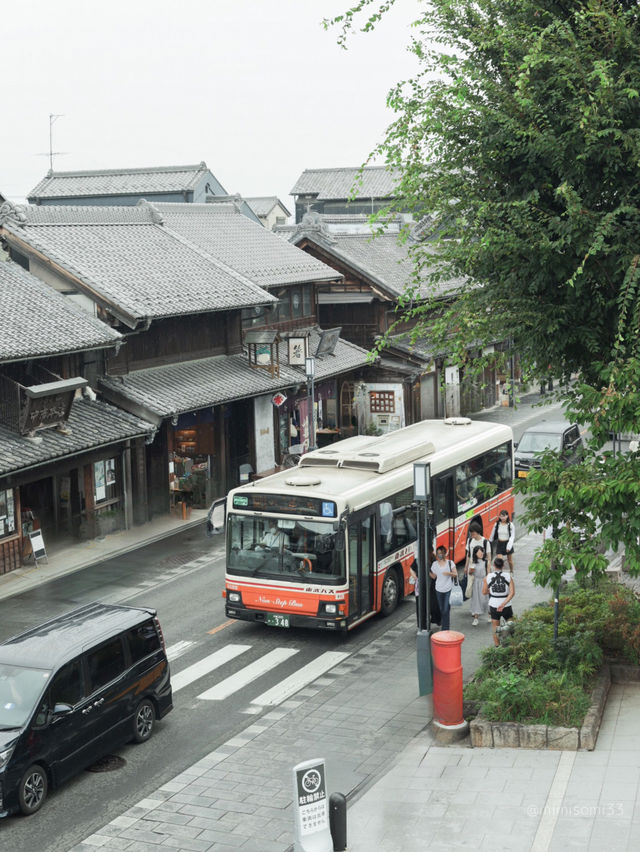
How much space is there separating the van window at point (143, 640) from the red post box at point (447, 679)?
4074 millimetres

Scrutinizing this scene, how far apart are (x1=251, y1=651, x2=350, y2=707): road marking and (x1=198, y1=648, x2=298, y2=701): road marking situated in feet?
1.82

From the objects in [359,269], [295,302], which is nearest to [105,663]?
[295,302]

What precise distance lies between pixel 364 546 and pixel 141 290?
1445 cm

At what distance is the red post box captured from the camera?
573 inches

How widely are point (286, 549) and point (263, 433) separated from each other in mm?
17723

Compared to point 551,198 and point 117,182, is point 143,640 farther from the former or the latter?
point 117,182

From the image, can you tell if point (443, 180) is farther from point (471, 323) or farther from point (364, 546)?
point (364, 546)

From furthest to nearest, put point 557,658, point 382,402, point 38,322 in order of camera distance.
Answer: point 382,402, point 38,322, point 557,658

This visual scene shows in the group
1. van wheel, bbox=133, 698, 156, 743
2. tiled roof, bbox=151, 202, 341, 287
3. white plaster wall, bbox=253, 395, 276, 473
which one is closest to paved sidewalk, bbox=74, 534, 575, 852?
van wheel, bbox=133, 698, 156, 743

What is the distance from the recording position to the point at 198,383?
32188 mm

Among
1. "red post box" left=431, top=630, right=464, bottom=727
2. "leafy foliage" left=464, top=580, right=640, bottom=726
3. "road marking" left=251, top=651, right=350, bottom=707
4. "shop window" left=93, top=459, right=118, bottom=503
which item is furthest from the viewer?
"shop window" left=93, top=459, right=118, bottom=503

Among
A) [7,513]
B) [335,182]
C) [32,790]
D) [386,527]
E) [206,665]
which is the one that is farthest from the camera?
[335,182]

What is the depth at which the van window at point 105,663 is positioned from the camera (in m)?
14.1

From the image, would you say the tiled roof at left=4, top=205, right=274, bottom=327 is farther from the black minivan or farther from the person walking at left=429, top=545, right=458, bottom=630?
the black minivan
